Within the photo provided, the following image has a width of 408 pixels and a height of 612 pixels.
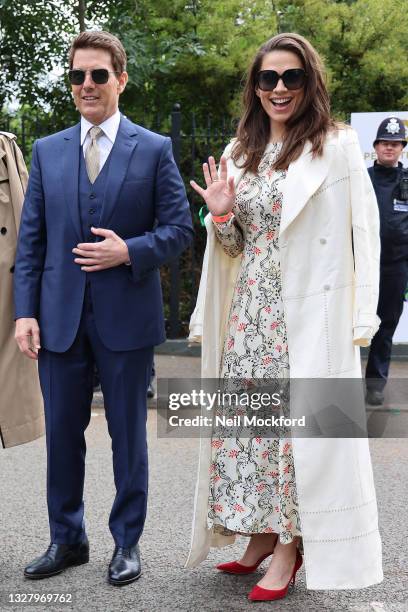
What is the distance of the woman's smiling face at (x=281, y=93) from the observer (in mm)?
3637

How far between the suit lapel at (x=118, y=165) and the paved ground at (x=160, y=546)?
1530mm

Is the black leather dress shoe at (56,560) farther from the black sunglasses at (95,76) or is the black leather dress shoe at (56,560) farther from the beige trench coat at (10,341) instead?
the black sunglasses at (95,76)

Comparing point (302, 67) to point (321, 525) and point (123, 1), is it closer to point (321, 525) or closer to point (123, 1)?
point (321, 525)

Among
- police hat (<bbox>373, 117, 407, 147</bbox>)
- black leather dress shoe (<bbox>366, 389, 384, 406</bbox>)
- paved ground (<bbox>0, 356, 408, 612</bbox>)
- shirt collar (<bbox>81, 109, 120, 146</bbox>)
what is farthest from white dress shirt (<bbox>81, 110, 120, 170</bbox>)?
black leather dress shoe (<bbox>366, 389, 384, 406</bbox>)

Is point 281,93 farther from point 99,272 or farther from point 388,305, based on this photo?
point 388,305

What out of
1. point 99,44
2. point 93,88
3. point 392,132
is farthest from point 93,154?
point 392,132

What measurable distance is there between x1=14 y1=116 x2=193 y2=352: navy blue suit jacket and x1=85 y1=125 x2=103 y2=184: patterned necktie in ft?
0.17

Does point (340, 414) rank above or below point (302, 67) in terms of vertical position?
below

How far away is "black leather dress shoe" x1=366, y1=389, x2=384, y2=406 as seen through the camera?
768 centimetres

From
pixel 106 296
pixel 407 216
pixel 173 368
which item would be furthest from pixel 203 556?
pixel 173 368

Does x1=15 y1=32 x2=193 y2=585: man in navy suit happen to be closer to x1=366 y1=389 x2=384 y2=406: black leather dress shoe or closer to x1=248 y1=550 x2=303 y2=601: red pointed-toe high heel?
x1=248 y1=550 x2=303 y2=601: red pointed-toe high heel

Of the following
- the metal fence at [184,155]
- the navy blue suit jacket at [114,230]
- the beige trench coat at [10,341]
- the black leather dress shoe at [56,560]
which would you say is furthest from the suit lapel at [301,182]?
the metal fence at [184,155]

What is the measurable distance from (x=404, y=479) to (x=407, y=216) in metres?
2.62

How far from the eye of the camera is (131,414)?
3.91 m
